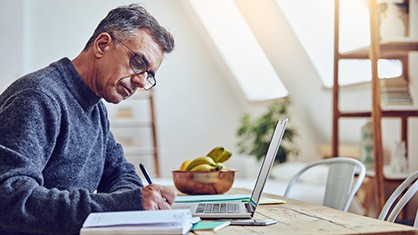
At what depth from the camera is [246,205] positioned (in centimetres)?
156

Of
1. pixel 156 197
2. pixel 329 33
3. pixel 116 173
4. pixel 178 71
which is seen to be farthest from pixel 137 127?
pixel 156 197

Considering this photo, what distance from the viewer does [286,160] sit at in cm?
471

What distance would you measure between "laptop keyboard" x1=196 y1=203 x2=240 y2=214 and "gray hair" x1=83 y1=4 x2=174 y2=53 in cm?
41

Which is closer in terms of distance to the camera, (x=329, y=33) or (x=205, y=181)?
(x=205, y=181)

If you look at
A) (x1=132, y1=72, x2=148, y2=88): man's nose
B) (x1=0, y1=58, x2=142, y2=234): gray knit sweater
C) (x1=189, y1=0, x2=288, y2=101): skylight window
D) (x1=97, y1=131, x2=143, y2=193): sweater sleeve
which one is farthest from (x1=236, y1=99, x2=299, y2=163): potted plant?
(x1=132, y1=72, x2=148, y2=88): man's nose

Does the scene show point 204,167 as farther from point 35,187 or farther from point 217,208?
point 35,187

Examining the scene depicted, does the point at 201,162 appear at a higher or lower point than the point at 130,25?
lower

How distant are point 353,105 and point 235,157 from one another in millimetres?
2049

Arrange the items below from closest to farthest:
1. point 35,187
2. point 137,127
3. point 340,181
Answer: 1. point 35,187
2. point 340,181
3. point 137,127

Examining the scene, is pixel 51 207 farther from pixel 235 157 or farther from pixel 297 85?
pixel 235 157

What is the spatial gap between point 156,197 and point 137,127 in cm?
465

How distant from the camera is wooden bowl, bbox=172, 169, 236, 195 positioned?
1.86 meters

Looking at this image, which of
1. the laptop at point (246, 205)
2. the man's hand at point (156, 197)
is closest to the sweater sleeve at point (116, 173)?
the laptop at point (246, 205)

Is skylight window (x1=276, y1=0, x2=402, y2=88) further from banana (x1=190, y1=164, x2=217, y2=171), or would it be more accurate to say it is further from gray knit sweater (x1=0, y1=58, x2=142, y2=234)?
gray knit sweater (x1=0, y1=58, x2=142, y2=234)
